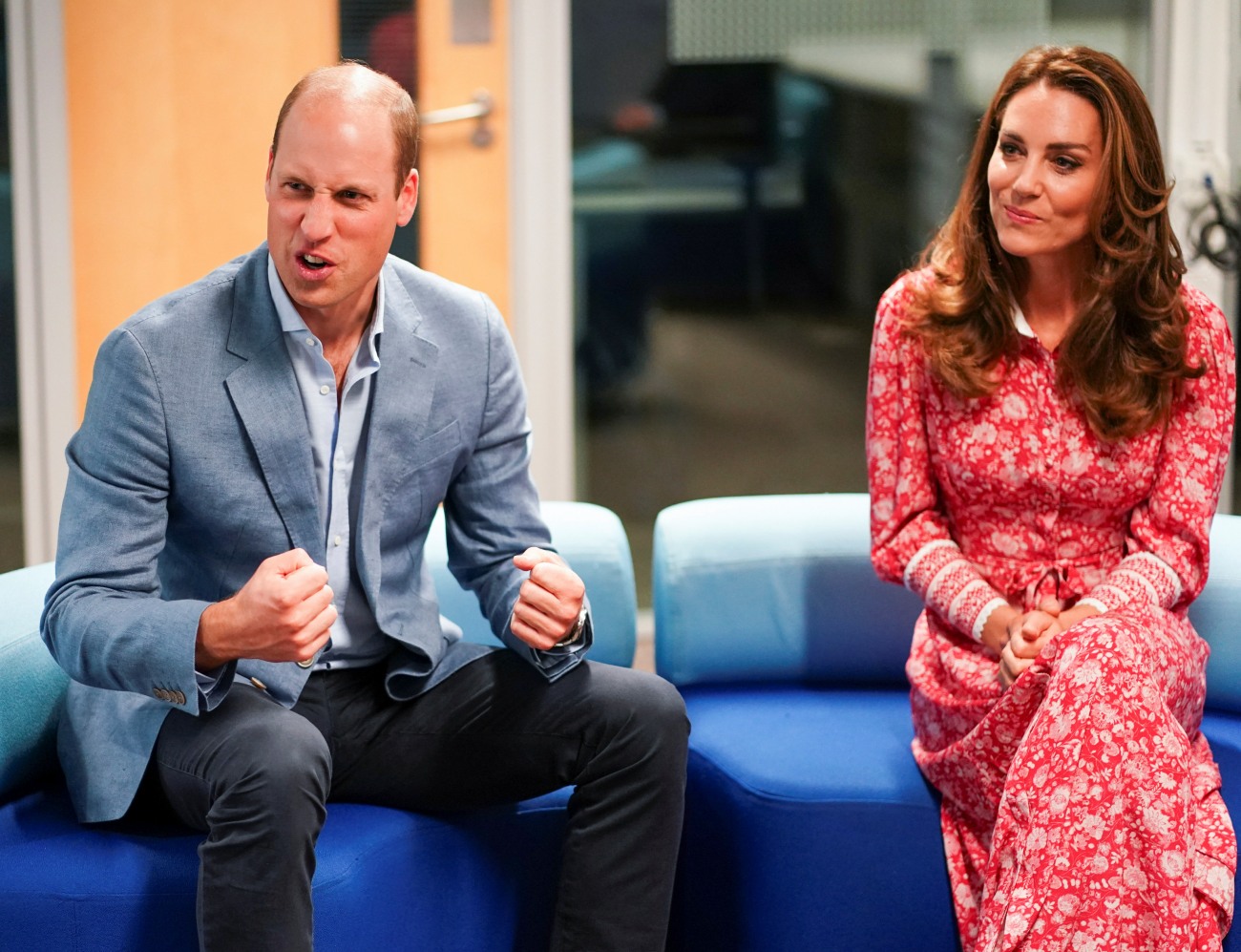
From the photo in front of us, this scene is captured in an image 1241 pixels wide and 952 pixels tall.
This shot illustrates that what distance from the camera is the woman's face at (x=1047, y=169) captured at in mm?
2182

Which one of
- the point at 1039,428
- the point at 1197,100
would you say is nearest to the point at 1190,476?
Answer: the point at 1039,428

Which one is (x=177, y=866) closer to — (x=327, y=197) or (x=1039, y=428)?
(x=327, y=197)

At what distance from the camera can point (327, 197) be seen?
1.92m

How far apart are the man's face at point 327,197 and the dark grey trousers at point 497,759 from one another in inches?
20.5

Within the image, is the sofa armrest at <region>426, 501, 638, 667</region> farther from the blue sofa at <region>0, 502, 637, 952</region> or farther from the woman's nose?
the woman's nose

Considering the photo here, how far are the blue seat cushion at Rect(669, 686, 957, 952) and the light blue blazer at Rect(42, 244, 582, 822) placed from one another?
36cm

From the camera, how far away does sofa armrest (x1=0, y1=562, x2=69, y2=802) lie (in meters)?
2.00

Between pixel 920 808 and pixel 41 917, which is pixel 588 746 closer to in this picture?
pixel 920 808

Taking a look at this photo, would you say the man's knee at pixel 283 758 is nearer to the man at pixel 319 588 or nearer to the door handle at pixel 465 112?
the man at pixel 319 588

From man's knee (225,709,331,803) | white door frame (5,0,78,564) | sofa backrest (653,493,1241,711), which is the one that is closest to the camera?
man's knee (225,709,331,803)

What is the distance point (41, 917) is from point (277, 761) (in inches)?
14.3

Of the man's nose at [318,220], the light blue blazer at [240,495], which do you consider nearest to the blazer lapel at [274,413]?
the light blue blazer at [240,495]

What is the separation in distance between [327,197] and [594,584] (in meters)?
0.80

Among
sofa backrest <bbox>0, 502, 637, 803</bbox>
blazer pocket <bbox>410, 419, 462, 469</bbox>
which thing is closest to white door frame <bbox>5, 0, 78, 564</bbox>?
sofa backrest <bbox>0, 502, 637, 803</bbox>
